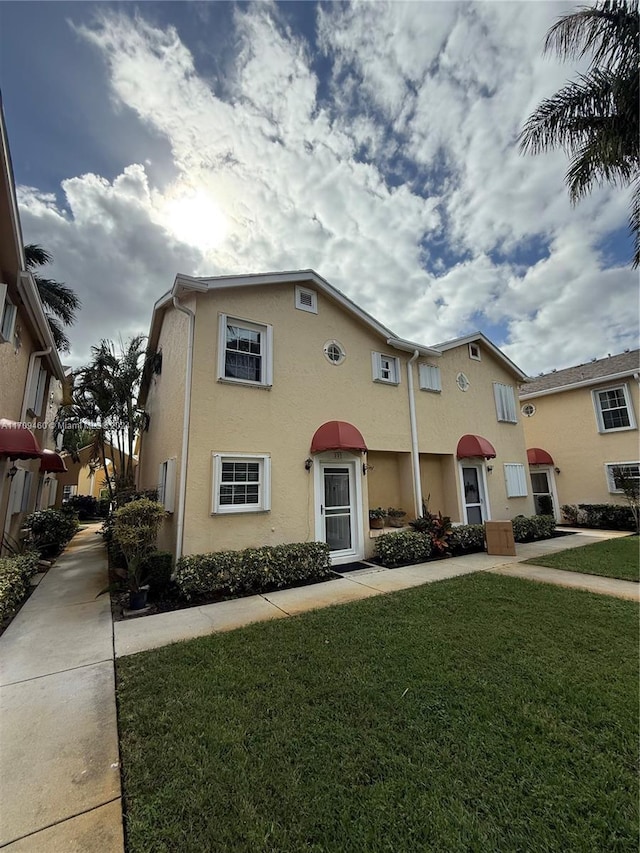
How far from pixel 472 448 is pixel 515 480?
3888mm

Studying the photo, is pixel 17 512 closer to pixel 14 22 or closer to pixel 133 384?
pixel 133 384

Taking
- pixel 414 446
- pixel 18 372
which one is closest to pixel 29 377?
pixel 18 372

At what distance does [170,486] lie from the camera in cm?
945

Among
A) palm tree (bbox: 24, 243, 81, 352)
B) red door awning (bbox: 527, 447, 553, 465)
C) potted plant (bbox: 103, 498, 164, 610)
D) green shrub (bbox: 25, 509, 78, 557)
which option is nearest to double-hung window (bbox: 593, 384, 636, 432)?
red door awning (bbox: 527, 447, 553, 465)

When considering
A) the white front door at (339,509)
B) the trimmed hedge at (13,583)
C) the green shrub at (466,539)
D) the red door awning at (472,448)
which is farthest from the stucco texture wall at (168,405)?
the red door awning at (472,448)

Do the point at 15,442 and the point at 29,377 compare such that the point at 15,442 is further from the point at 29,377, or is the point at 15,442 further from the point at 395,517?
the point at 395,517

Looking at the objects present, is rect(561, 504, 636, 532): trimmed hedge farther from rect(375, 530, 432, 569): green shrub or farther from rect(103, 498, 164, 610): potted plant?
rect(103, 498, 164, 610): potted plant

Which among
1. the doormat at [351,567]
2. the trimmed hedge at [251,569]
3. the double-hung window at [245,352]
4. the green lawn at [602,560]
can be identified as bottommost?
the doormat at [351,567]

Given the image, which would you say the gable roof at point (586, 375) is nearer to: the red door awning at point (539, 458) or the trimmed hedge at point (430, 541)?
the red door awning at point (539, 458)

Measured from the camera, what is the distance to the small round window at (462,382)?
49.2 ft

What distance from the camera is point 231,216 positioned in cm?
1070

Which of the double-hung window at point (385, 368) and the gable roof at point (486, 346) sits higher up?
the gable roof at point (486, 346)

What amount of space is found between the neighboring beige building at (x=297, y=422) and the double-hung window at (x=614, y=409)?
7900mm

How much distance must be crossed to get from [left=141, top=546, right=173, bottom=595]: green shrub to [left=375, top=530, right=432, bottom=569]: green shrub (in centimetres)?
604
